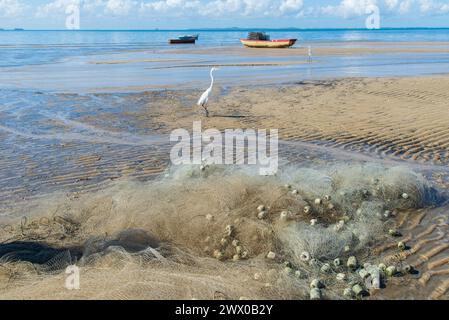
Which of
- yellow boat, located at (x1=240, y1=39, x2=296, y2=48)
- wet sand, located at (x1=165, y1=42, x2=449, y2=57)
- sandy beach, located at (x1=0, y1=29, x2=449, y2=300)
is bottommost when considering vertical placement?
sandy beach, located at (x1=0, y1=29, x2=449, y2=300)

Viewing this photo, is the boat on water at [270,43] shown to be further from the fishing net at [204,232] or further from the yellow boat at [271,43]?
the fishing net at [204,232]

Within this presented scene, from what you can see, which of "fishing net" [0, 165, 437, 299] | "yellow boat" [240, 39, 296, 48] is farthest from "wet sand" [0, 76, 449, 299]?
"yellow boat" [240, 39, 296, 48]

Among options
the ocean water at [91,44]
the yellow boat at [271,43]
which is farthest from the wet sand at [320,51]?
the ocean water at [91,44]

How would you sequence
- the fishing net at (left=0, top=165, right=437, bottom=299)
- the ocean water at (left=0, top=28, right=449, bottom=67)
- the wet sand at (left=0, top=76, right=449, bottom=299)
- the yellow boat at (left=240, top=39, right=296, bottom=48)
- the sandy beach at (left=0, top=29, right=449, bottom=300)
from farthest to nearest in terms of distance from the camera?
the yellow boat at (left=240, top=39, right=296, bottom=48), the ocean water at (left=0, top=28, right=449, bottom=67), the wet sand at (left=0, top=76, right=449, bottom=299), the sandy beach at (left=0, top=29, right=449, bottom=300), the fishing net at (left=0, top=165, right=437, bottom=299)

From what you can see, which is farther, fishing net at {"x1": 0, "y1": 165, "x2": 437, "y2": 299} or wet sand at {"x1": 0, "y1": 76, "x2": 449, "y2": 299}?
wet sand at {"x1": 0, "y1": 76, "x2": 449, "y2": 299}

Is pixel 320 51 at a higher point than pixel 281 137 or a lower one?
higher

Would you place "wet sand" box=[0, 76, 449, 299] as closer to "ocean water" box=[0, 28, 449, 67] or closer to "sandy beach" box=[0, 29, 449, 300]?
"sandy beach" box=[0, 29, 449, 300]

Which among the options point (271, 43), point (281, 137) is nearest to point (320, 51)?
point (271, 43)

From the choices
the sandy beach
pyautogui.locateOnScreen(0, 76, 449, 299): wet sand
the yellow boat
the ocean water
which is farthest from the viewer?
the yellow boat

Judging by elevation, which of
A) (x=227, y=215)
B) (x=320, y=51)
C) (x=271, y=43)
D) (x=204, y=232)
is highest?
(x=271, y=43)

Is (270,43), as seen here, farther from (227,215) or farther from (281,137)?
(227,215)
